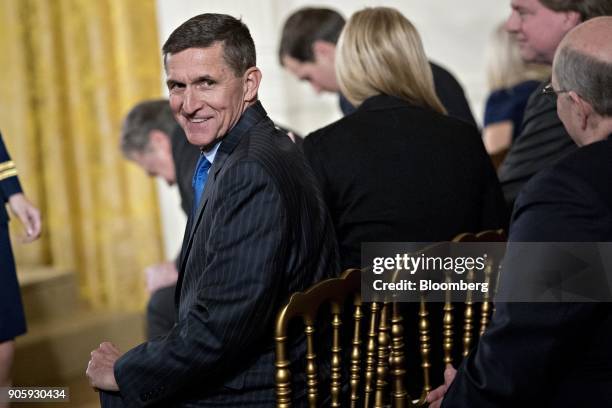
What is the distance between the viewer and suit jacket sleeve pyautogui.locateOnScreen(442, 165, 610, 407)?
182cm

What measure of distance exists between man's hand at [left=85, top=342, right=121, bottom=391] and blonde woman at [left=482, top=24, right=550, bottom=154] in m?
2.67

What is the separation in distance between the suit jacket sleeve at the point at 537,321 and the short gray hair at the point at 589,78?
213 millimetres

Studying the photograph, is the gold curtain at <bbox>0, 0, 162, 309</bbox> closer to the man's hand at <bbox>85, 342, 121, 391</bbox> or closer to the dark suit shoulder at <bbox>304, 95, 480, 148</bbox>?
the dark suit shoulder at <bbox>304, 95, 480, 148</bbox>

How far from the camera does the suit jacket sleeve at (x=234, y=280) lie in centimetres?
198

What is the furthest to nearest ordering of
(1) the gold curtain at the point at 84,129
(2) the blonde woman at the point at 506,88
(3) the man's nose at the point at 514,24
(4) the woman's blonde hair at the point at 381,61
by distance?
(1) the gold curtain at the point at 84,129, (2) the blonde woman at the point at 506,88, (3) the man's nose at the point at 514,24, (4) the woman's blonde hair at the point at 381,61

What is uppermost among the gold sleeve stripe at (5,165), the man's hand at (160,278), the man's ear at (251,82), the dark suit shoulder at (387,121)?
the man's ear at (251,82)

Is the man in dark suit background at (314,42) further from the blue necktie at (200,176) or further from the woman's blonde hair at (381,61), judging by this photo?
the blue necktie at (200,176)

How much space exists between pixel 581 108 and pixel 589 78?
0.07 meters

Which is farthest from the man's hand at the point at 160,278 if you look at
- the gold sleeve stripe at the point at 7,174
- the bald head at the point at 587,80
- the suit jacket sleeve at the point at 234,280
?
the bald head at the point at 587,80

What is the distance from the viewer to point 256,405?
6.80 ft

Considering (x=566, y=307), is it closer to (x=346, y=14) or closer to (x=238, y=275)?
(x=238, y=275)

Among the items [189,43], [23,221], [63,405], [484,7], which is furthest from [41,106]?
[189,43]

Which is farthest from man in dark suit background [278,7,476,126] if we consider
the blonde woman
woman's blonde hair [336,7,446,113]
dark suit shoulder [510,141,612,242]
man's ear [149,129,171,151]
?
dark suit shoulder [510,141,612,242]

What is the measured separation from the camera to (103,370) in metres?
2.12
